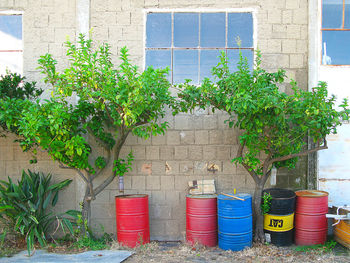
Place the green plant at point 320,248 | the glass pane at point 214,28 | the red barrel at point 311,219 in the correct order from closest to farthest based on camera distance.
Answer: the green plant at point 320,248
the red barrel at point 311,219
the glass pane at point 214,28

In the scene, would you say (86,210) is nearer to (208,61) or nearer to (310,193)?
(208,61)

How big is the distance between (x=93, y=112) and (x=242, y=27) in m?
2.94

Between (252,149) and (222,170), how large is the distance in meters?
0.76

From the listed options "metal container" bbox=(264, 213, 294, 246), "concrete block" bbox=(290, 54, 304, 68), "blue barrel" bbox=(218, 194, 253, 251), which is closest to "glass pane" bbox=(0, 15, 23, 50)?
"blue barrel" bbox=(218, 194, 253, 251)

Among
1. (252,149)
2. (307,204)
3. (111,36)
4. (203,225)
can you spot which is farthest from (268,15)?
(203,225)

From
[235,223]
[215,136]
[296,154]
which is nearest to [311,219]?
[296,154]

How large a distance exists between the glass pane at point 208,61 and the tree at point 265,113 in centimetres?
62

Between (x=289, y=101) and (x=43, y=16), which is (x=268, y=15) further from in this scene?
(x=43, y=16)

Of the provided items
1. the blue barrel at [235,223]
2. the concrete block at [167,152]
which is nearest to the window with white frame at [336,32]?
the blue barrel at [235,223]

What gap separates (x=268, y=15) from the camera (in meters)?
5.78

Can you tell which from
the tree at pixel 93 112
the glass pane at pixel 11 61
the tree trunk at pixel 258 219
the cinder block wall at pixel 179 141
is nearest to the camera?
the tree at pixel 93 112

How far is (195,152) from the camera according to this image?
A: 576 cm

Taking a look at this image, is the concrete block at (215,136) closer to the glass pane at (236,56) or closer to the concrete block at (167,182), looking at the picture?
the concrete block at (167,182)

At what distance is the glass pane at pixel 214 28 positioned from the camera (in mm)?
5863
